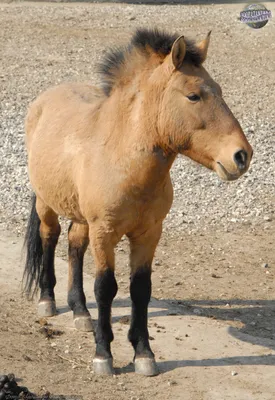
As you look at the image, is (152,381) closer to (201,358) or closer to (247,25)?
Result: (201,358)

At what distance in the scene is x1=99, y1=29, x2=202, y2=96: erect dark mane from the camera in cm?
576

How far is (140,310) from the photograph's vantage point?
635cm

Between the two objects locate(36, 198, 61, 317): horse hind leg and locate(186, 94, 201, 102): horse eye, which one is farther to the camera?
locate(36, 198, 61, 317): horse hind leg

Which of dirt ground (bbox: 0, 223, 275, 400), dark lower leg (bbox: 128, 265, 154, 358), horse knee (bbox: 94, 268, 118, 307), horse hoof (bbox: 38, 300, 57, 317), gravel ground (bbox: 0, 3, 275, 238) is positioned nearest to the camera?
dirt ground (bbox: 0, 223, 275, 400)

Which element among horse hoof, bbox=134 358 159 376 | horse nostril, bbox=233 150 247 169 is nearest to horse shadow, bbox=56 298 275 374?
horse hoof, bbox=134 358 159 376

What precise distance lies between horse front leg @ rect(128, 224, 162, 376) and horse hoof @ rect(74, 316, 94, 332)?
69 centimetres

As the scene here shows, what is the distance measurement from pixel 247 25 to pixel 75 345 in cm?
1324

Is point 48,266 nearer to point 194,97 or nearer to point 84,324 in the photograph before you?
point 84,324

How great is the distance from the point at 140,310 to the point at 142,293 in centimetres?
13

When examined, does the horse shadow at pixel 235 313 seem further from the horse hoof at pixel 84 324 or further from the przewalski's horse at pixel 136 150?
the przewalski's horse at pixel 136 150

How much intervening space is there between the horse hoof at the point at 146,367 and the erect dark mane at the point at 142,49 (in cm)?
188

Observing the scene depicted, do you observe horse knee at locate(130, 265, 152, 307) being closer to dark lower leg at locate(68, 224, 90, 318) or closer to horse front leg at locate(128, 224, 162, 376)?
horse front leg at locate(128, 224, 162, 376)

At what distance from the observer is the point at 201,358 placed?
6555 millimetres

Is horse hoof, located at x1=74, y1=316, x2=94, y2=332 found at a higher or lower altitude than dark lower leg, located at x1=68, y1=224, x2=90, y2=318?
lower
